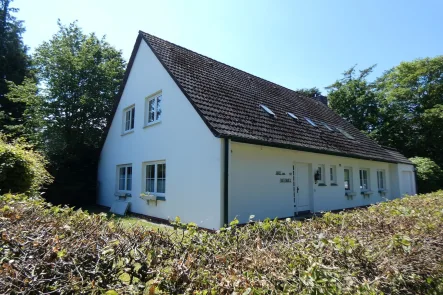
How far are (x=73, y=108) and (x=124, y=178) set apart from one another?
6.82 metres

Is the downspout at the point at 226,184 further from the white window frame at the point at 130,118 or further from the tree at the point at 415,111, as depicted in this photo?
the tree at the point at 415,111

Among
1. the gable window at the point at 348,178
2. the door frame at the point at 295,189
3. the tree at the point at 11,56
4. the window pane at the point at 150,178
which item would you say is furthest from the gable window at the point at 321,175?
the tree at the point at 11,56

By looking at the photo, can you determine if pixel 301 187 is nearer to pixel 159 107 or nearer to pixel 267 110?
pixel 267 110

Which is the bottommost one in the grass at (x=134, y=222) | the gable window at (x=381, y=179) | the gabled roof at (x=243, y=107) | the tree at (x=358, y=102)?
the grass at (x=134, y=222)

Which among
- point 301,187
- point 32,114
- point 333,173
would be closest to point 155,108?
point 301,187

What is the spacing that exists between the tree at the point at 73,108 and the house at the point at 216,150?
1.39m

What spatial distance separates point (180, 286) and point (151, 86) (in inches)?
443

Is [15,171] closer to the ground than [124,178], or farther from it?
farther from it

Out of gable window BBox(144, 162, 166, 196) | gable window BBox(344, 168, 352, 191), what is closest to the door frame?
gable window BBox(344, 168, 352, 191)

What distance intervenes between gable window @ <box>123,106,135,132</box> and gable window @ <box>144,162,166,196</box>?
Result: 3.07m

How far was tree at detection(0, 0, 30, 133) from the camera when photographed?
23647 millimetres

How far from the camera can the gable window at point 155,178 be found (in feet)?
35.7

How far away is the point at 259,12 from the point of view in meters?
9.78

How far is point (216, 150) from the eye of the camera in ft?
27.5
